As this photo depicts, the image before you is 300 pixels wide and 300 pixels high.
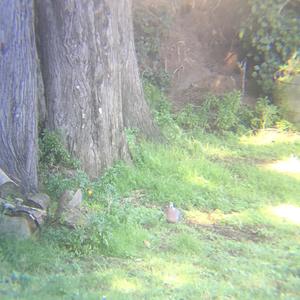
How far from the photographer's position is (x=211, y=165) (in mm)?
8898

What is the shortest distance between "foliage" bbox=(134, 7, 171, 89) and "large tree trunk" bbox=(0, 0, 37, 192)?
195 inches

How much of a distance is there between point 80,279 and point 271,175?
13.3 feet

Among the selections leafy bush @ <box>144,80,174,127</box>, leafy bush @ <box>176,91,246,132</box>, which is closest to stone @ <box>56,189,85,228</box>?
leafy bush @ <box>144,80,174,127</box>

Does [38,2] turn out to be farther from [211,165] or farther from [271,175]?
[271,175]

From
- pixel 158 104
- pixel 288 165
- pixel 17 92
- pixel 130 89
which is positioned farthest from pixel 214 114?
pixel 17 92

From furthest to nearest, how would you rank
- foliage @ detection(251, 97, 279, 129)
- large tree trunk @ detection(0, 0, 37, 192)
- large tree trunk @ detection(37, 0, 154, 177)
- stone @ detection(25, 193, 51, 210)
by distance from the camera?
1. foliage @ detection(251, 97, 279, 129)
2. large tree trunk @ detection(37, 0, 154, 177)
3. large tree trunk @ detection(0, 0, 37, 192)
4. stone @ detection(25, 193, 51, 210)

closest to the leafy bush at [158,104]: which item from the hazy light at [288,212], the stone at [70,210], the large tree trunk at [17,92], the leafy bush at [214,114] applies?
the leafy bush at [214,114]

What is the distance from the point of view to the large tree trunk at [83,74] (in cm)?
758

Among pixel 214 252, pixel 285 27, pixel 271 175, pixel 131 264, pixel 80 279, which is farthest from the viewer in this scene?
pixel 285 27

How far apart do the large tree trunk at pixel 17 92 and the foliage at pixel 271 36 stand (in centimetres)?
557

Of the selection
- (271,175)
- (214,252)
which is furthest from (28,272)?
(271,175)

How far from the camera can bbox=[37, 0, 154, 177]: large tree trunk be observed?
7582 millimetres

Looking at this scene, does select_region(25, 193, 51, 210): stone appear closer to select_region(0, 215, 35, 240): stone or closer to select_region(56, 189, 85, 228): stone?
select_region(56, 189, 85, 228): stone

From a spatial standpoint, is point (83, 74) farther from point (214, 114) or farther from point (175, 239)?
point (214, 114)
